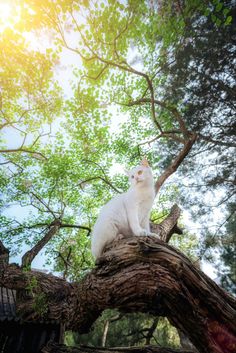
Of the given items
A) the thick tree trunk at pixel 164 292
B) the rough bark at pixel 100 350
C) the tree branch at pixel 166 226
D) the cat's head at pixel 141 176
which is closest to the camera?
the thick tree trunk at pixel 164 292

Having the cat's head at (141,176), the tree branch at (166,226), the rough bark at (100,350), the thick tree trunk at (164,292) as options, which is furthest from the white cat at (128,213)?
the tree branch at (166,226)

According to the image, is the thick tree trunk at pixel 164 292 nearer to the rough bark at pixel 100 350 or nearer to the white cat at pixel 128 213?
the white cat at pixel 128 213

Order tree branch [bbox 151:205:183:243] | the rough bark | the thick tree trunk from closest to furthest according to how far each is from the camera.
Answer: the thick tree trunk, the rough bark, tree branch [bbox 151:205:183:243]

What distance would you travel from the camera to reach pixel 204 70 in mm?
5340

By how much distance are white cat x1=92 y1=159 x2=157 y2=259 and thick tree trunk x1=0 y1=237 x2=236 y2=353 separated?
0.16m

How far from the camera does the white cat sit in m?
2.78

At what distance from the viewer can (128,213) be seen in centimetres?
282

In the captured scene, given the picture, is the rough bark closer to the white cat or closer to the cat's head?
the white cat

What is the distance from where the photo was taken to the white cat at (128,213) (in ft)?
9.13

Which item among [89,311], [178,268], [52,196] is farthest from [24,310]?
[52,196]

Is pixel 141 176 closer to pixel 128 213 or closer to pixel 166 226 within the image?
pixel 128 213

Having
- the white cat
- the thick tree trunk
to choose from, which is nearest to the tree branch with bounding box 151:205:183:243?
the white cat

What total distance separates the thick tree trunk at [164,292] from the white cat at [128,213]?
0.16m

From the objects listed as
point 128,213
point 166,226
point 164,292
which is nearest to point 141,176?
point 128,213
